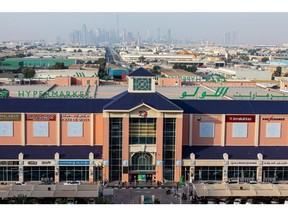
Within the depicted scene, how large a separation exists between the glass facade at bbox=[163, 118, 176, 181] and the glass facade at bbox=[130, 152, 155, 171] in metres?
0.68

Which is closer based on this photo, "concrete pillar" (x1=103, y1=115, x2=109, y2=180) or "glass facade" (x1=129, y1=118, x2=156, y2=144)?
"concrete pillar" (x1=103, y1=115, x2=109, y2=180)

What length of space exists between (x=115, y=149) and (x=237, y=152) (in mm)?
6077

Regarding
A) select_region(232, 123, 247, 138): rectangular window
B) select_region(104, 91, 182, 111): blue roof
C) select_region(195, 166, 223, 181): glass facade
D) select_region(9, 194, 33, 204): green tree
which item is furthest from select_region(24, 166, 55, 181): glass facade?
select_region(232, 123, 247, 138): rectangular window

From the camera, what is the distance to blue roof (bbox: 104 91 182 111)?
2505 cm

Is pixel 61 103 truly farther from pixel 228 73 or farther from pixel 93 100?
pixel 228 73

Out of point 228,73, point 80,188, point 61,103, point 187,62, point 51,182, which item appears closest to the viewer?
point 80,188

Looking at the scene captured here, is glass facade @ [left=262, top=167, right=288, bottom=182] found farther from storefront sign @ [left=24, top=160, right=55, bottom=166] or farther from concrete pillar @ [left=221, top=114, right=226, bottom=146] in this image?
storefront sign @ [left=24, top=160, right=55, bottom=166]

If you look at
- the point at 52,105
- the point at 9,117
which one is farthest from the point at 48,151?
the point at 9,117

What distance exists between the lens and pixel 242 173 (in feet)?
84.1

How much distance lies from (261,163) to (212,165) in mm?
2389

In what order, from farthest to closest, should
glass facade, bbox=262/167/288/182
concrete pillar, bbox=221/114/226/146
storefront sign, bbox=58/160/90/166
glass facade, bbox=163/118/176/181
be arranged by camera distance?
concrete pillar, bbox=221/114/226/146
glass facade, bbox=262/167/288/182
glass facade, bbox=163/118/176/181
storefront sign, bbox=58/160/90/166

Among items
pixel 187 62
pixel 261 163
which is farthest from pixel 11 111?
pixel 187 62

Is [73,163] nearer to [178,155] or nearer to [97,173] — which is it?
[97,173]

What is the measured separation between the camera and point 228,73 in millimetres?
76500
